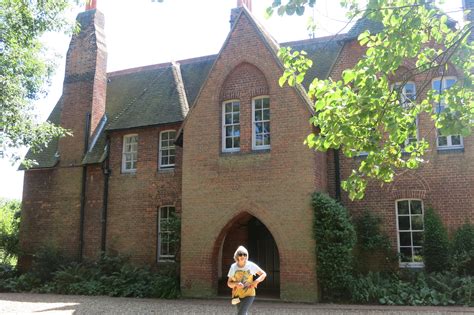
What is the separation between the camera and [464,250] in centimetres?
1446

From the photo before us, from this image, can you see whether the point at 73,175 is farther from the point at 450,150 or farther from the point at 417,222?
the point at 450,150

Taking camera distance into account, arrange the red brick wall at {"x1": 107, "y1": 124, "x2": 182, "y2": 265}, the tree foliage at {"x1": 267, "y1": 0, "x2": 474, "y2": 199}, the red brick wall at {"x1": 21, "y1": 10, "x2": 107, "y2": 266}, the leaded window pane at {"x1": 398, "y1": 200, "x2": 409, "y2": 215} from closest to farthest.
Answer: the tree foliage at {"x1": 267, "y1": 0, "x2": 474, "y2": 199}
the leaded window pane at {"x1": 398, "y1": 200, "x2": 409, "y2": 215}
the red brick wall at {"x1": 107, "y1": 124, "x2": 182, "y2": 265}
the red brick wall at {"x1": 21, "y1": 10, "x2": 107, "y2": 266}

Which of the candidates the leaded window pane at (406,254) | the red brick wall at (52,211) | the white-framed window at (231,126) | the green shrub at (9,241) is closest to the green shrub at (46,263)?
the red brick wall at (52,211)

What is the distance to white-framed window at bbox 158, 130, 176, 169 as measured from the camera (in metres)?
→ 19.9

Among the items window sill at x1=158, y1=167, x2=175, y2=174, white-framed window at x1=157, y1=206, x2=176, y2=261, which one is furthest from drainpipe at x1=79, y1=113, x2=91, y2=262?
window sill at x1=158, y1=167, x2=175, y2=174

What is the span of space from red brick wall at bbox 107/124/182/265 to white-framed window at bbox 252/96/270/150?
4255mm

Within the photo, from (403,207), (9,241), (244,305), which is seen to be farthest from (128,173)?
(244,305)

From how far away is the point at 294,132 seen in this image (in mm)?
15531

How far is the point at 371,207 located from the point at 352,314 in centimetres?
487

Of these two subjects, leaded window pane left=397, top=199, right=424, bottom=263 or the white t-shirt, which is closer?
the white t-shirt

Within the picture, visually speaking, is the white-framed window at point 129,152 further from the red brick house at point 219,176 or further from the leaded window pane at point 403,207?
the leaded window pane at point 403,207

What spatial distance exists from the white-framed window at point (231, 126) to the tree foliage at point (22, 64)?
5.87m

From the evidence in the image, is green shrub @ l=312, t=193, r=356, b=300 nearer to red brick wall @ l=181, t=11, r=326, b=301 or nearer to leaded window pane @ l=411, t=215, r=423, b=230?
red brick wall @ l=181, t=11, r=326, b=301

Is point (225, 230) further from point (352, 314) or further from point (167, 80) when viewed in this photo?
point (167, 80)
